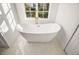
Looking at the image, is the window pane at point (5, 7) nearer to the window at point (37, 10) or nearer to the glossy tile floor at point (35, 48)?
the window at point (37, 10)

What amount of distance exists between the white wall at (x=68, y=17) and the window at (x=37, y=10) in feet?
0.76

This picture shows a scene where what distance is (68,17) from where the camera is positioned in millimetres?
1329

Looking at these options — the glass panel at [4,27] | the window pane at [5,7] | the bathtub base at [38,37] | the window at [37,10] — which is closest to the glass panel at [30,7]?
the window at [37,10]

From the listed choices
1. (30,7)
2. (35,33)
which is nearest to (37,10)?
(30,7)

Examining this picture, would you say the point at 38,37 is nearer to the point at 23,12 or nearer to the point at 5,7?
the point at 23,12

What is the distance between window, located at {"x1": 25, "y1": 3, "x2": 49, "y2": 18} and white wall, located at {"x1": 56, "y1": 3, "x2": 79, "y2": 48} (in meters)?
0.23

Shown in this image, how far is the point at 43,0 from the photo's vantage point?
2.65ft

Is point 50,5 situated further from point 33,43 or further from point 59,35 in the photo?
point 33,43

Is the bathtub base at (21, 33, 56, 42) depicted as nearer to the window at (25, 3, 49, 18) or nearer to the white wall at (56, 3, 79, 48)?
the white wall at (56, 3, 79, 48)

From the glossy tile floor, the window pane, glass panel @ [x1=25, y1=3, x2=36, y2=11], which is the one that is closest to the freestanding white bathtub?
the glossy tile floor

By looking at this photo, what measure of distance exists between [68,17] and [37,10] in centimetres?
53

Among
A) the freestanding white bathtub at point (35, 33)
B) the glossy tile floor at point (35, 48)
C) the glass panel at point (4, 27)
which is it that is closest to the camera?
the glass panel at point (4, 27)

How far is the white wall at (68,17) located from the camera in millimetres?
1156

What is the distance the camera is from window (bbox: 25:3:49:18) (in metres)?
1.34
